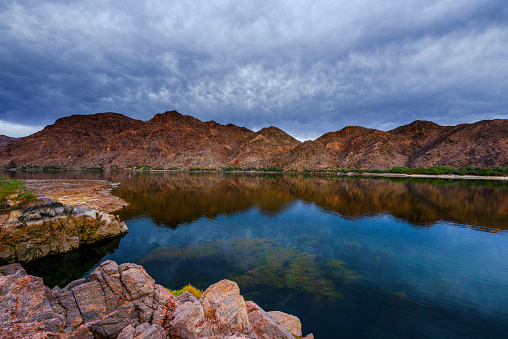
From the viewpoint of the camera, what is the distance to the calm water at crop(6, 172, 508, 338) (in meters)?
9.44

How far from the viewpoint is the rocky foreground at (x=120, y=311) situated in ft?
16.0

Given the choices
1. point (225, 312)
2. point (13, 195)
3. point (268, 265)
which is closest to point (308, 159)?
point (268, 265)

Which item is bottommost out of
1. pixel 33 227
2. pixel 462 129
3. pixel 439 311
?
pixel 439 311

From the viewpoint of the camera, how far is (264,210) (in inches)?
1177

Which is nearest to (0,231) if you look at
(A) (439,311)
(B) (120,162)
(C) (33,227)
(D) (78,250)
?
(C) (33,227)

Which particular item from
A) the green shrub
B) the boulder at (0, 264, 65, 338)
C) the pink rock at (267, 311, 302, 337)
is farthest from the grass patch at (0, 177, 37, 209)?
the pink rock at (267, 311, 302, 337)

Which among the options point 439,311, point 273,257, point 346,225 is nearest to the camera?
point 439,311

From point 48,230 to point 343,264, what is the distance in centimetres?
1997

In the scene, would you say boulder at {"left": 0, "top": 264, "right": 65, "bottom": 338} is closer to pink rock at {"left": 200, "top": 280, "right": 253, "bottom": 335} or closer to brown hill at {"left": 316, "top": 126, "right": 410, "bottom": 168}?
pink rock at {"left": 200, "top": 280, "right": 253, "bottom": 335}

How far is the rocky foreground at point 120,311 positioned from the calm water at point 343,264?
168 inches

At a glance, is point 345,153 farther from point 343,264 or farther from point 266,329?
point 266,329

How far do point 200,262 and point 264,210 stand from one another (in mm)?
16517

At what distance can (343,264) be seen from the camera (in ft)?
46.2

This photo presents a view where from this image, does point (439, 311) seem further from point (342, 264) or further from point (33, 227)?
point (33, 227)
